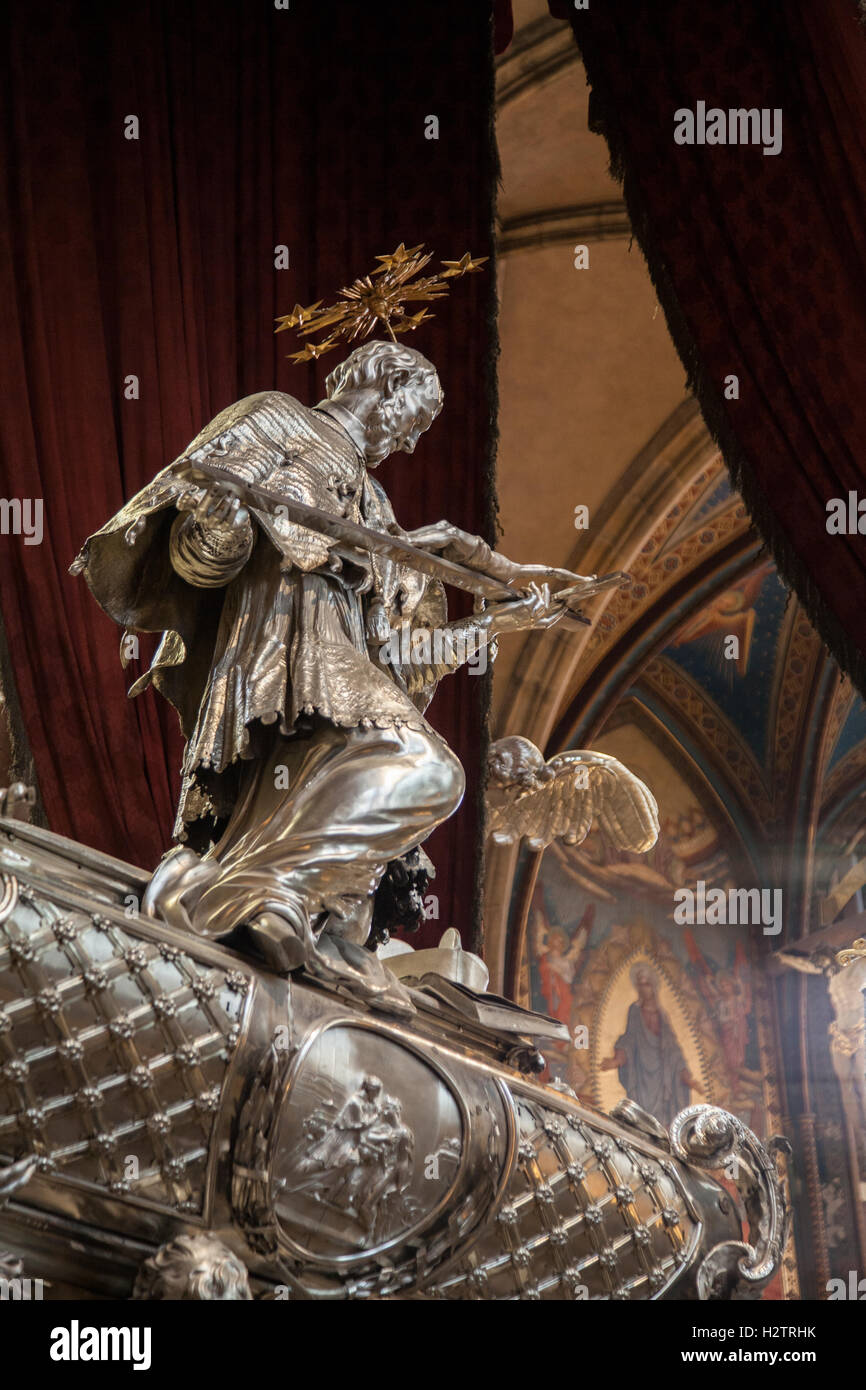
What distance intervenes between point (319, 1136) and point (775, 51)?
252 cm

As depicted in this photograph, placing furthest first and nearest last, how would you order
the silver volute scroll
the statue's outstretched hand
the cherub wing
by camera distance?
1. the cherub wing
2. the statue's outstretched hand
3. the silver volute scroll

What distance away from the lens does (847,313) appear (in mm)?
3482

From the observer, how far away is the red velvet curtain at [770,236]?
3.43 metres

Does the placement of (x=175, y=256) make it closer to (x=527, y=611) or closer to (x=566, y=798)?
(x=566, y=798)

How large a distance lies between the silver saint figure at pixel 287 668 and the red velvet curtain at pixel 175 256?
0.98 metres

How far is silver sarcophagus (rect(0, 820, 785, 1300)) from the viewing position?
205 cm

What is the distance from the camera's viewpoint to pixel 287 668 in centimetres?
258

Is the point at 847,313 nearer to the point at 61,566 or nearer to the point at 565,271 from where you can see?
the point at 61,566

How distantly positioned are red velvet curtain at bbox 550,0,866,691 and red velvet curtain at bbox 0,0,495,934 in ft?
2.74

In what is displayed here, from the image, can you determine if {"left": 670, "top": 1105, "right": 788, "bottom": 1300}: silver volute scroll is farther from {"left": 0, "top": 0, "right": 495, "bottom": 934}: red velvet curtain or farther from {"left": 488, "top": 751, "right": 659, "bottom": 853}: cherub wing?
{"left": 0, "top": 0, "right": 495, "bottom": 934}: red velvet curtain

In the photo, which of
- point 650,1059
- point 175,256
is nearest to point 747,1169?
point 175,256

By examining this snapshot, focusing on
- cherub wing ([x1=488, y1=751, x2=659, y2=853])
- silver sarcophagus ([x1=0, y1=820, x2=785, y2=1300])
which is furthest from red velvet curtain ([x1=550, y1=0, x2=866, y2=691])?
silver sarcophagus ([x1=0, y1=820, x2=785, y2=1300])

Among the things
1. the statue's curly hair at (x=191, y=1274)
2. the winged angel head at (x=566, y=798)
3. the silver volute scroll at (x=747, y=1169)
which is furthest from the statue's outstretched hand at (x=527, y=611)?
the statue's curly hair at (x=191, y=1274)

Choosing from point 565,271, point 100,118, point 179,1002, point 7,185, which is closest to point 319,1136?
point 179,1002
